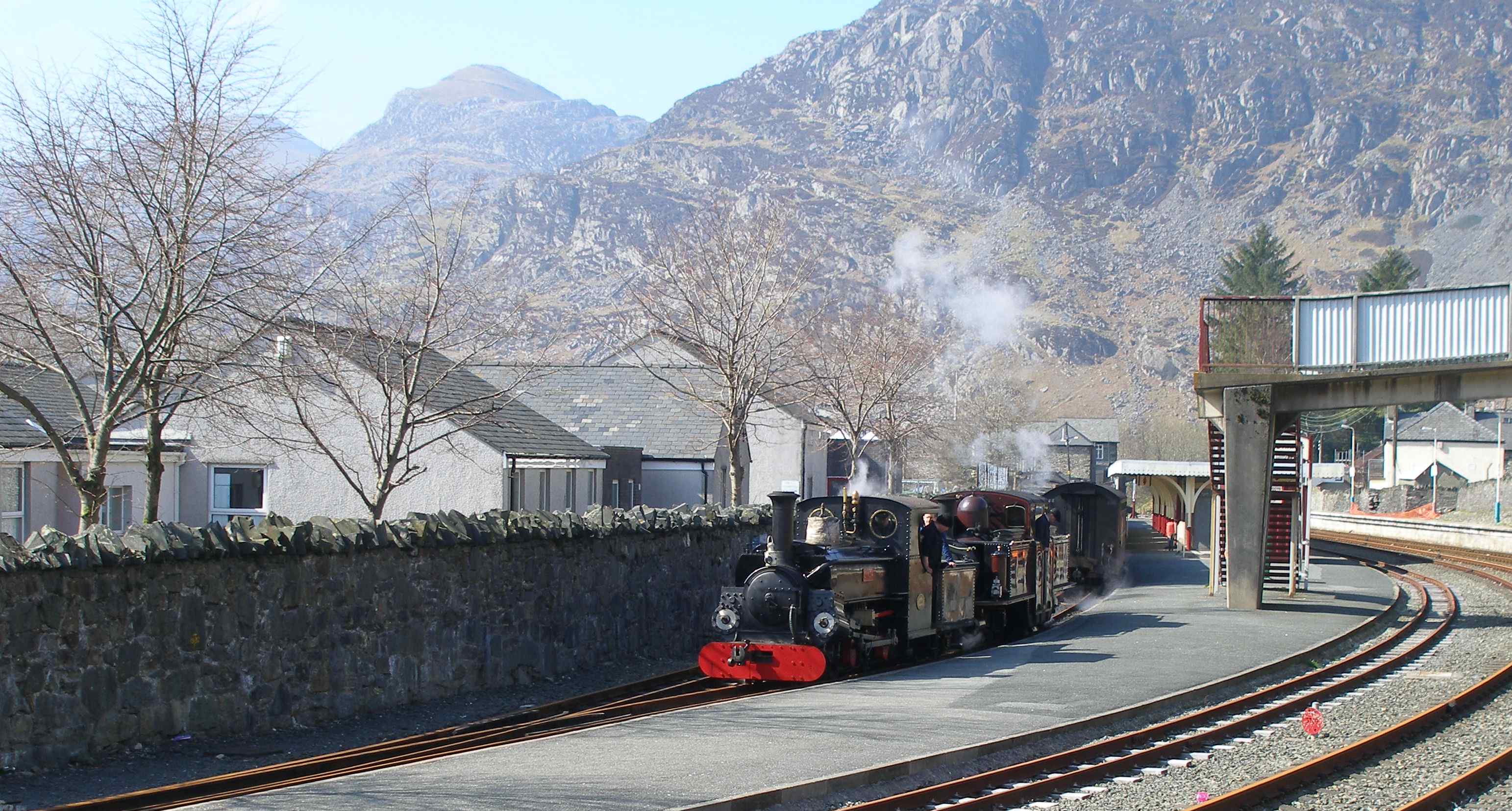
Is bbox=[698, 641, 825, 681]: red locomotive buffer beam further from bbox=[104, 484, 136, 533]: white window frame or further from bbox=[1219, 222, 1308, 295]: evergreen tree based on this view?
bbox=[1219, 222, 1308, 295]: evergreen tree

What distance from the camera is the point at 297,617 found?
45.9 feet

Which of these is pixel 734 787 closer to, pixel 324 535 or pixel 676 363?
pixel 324 535

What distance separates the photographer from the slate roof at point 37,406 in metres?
19.8

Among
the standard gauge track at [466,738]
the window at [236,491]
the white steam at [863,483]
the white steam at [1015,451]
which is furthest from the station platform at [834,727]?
the white steam at [1015,451]

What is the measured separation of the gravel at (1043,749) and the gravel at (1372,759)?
2.73ft

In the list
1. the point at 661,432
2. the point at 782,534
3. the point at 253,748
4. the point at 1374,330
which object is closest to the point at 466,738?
the point at 253,748

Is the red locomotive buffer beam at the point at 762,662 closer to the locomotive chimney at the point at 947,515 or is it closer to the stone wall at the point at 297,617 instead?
the stone wall at the point at 297,617

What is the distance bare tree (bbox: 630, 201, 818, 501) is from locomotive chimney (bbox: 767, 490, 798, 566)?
10.8 metres

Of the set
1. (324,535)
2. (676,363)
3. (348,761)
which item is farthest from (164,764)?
(676,363)

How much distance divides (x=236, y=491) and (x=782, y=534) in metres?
14.8

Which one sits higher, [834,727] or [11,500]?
[11,500]

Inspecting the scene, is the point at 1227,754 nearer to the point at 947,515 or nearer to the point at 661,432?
the point at 947,515

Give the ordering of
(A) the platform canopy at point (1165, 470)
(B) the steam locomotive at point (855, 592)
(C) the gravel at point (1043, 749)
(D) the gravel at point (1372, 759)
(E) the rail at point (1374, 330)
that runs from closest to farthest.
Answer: (C) the gravel at point (1043, 749), (D) the gravel at point (1372, 759), (B) the steam locomotive at point (855, 592), (E) the rail at point (1374, 330), (A) the platform canopy at point (1165, 470)

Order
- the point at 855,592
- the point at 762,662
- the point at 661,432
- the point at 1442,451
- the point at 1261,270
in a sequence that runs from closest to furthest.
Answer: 1. the point at 762,662
2. the point at 855,592
3. the point at 661,432
4. the point at 1442,451
5. the point at 1261,270
